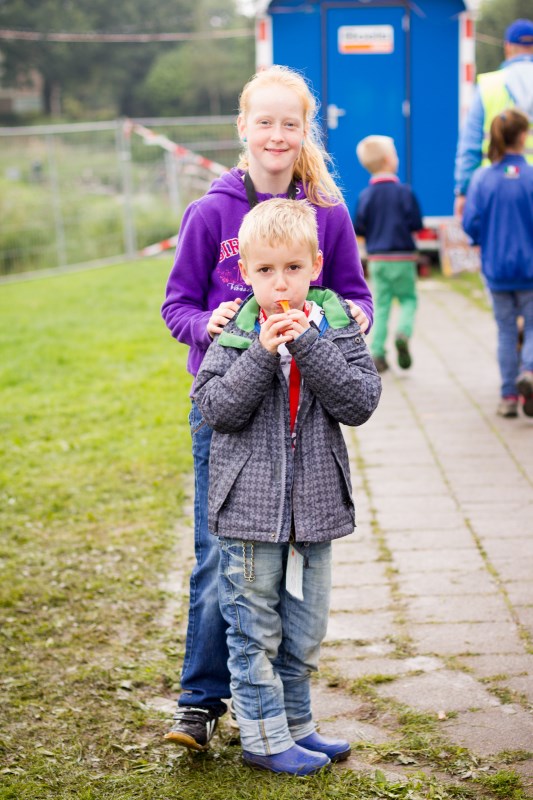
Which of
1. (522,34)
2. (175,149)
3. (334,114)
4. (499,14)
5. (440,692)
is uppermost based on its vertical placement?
(499,14)

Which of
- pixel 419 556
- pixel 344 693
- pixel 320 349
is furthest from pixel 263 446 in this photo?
pixel 419 556

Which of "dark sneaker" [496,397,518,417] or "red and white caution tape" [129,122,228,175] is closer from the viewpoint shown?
"dark sneaker" [496,397,518,417]

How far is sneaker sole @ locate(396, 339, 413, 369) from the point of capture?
8031mm

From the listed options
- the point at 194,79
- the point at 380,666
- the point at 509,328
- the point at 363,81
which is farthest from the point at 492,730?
the point at 194,79

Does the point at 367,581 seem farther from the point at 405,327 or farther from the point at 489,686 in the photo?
the point at 405,327

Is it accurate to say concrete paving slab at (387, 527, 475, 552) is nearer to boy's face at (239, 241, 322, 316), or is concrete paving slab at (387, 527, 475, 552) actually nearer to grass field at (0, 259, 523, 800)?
grass field at (0, 259, 523, 800)

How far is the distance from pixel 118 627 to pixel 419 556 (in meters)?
1.34

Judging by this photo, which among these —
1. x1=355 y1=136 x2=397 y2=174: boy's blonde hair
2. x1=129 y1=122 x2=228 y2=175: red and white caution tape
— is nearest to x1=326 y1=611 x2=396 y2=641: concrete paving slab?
x1=355 y1=136 x2=397 y2=174: boy's blonde hair

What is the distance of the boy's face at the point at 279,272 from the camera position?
2.81 metres

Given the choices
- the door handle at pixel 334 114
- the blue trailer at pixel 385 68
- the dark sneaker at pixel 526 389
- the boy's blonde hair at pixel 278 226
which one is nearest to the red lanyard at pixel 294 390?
the boy's blonde hair at pixel 278 226

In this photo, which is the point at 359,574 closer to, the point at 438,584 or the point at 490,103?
the point at 438,584

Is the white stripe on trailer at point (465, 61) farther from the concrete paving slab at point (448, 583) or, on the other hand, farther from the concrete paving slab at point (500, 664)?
the concrete paving slab at point (500, 664)

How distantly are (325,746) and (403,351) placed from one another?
5.09 m

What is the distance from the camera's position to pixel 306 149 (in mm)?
3146
